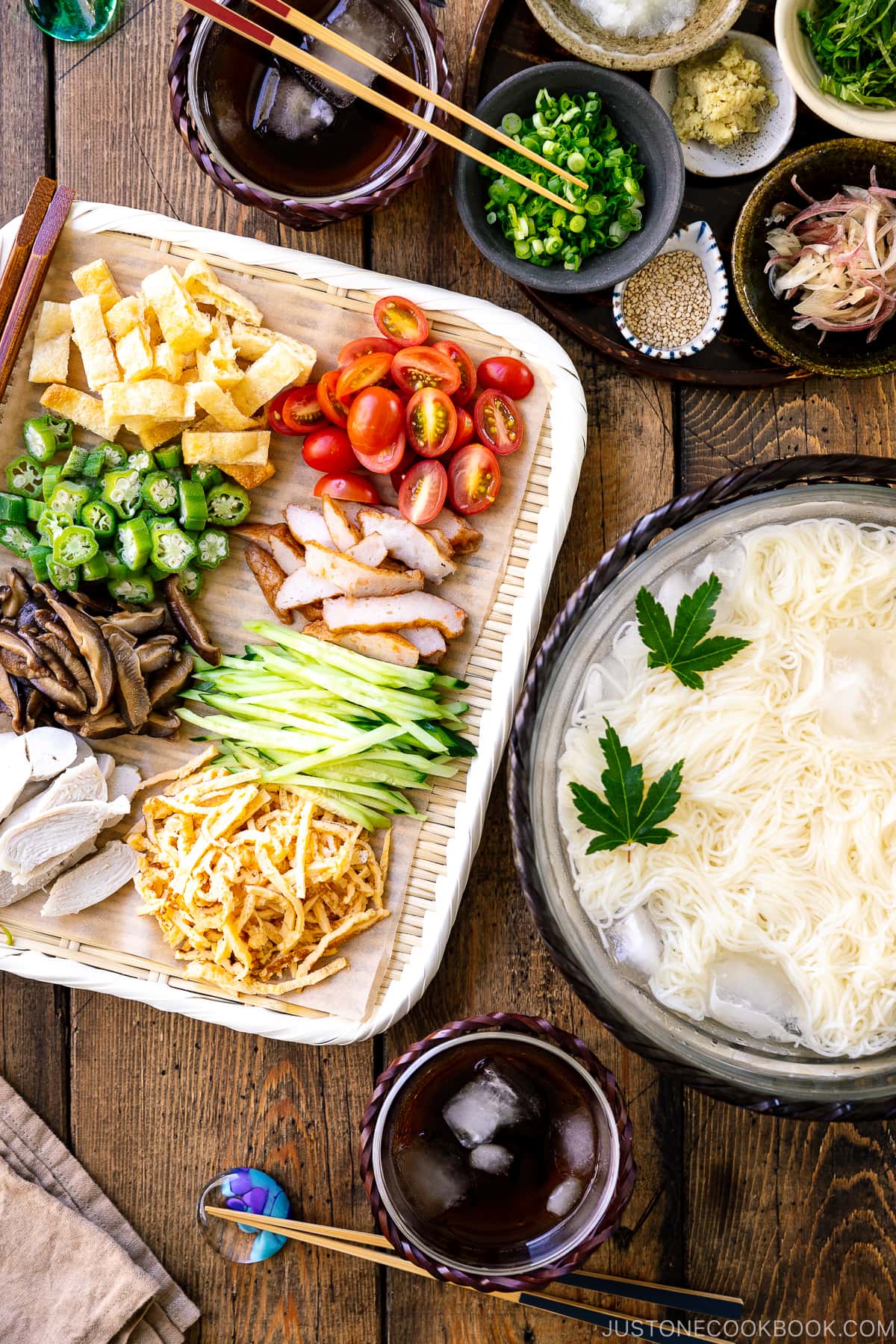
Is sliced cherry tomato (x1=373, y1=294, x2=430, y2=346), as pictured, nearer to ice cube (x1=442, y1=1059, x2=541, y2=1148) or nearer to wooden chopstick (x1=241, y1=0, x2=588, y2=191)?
wooden chopstick (x1=241, y1=0, x2=588, y2=191)

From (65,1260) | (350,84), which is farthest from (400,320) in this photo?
(65,1260)

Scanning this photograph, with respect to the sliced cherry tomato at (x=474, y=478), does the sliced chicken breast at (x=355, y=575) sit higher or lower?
lower

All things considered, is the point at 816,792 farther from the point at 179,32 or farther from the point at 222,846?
the point at 179,32

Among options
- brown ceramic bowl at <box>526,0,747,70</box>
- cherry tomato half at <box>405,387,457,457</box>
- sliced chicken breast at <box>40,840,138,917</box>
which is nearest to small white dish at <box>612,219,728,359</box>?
brown ceramic bowl at <box>526,0,747,70</box>

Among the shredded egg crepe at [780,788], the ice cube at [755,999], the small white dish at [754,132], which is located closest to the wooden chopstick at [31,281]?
the small white dish at [754,132]

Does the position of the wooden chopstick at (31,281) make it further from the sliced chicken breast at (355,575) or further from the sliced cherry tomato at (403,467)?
the sliced cherry tomato at (403,467)

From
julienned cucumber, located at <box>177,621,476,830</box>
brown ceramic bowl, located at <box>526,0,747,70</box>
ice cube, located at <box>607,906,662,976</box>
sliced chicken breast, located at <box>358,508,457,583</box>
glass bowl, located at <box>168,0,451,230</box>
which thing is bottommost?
ice cube, located at <box>607,906,662,976</box>
